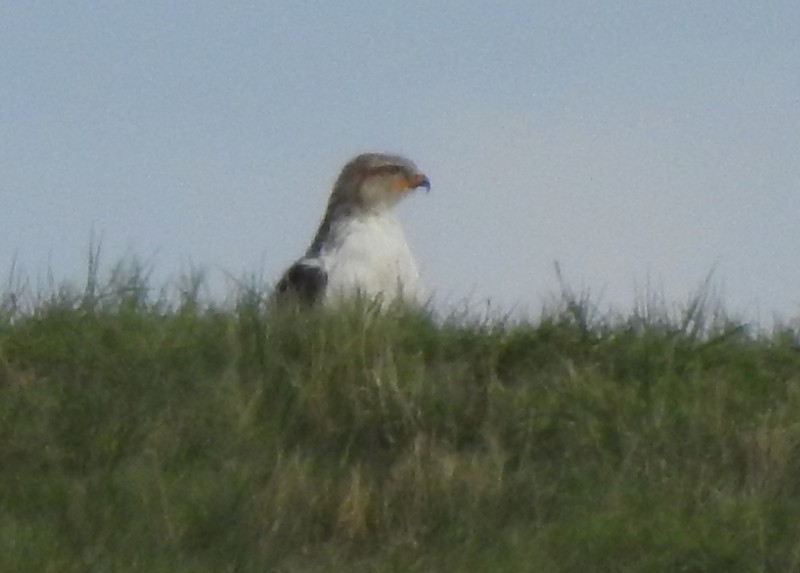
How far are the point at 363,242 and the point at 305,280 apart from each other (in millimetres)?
506

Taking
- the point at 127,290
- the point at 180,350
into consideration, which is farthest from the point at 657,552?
the point at 127,290

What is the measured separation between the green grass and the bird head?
7.14 feet

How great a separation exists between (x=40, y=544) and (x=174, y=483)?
23.3 inches

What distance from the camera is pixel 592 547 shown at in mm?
6141

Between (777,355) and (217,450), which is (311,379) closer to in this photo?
(217,450)

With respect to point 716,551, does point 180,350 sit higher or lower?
higher

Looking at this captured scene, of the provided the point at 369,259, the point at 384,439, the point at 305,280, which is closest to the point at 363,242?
the point at 369,259

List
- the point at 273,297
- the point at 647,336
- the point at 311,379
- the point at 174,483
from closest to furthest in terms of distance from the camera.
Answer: the point at 174,483 < the point at 311,379 < the point at 647,336 < the point at 273,297

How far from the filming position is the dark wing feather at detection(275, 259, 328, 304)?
9172mm

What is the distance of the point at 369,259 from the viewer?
9656mm

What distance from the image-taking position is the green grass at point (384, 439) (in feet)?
20.2

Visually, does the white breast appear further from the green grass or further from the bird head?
the green grass

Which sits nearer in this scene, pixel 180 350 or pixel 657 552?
pixel 657 552

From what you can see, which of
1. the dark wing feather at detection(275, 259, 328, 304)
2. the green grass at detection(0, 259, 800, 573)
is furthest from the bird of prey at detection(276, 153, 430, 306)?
the green grass at detection(0, 259, 800, 573)
